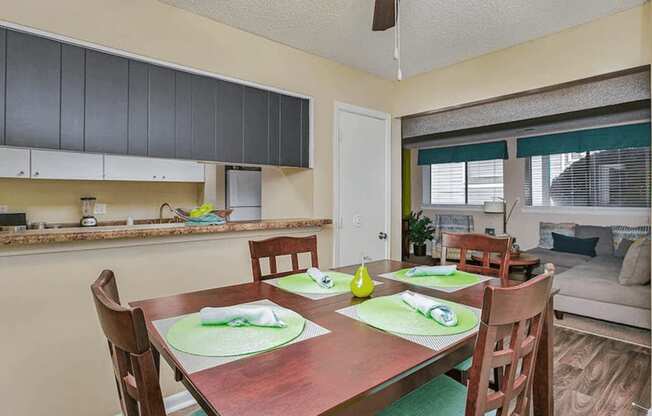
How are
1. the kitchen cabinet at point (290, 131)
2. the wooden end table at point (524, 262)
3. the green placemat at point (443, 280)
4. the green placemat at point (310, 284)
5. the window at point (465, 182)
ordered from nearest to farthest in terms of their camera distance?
the green placemat at point (310, 284) < the green placemat at point (443, 280) < the kitchen cabinet at point (290, 131) < the wooden end table at point (524, 262) < the window at point (465, 182)

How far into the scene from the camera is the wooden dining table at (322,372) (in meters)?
0.75

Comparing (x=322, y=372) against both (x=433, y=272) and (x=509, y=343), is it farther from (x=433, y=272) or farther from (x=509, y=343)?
(x=433, y=272)

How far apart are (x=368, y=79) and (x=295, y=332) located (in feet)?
9.29

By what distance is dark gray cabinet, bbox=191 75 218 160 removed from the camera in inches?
91.9

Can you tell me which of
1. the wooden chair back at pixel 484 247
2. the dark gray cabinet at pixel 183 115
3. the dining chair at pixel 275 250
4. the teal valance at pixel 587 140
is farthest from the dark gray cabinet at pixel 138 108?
the teal valance at pixel 587 140

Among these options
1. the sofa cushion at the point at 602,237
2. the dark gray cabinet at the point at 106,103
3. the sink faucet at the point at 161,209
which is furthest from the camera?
the sofa cushion at the point at 602,237

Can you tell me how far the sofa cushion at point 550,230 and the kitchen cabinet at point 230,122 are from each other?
498 centimetres

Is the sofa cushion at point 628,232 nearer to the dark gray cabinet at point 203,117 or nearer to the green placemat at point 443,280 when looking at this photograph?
the green placemat at point 443,280

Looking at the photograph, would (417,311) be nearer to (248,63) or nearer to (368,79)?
(248,63)

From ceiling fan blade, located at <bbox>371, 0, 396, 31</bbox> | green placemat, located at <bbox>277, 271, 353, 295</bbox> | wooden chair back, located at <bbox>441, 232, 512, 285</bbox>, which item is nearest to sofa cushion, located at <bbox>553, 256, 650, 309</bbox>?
wooden chair back, located at <bbox>441, 232, 512, 285</bbox>

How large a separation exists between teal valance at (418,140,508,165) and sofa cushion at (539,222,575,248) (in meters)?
1.26

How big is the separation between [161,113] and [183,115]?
13cm

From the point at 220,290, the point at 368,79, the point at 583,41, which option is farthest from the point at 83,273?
the point at 583,41

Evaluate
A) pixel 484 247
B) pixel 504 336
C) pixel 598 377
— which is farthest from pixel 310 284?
pixel 598 377
